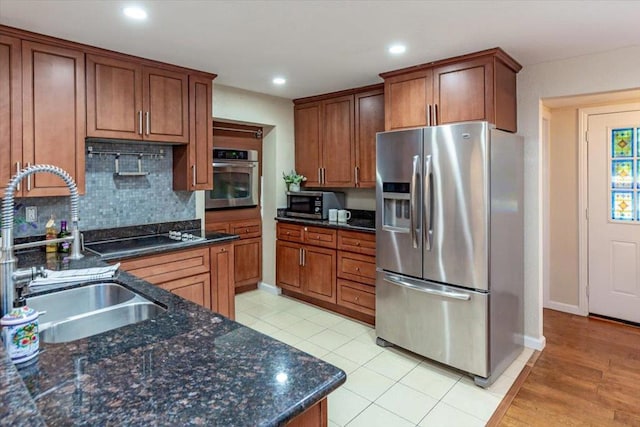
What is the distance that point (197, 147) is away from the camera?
3.39m

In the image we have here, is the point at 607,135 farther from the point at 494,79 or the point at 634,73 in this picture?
the point at 494,79

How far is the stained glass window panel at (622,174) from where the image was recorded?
3654mm

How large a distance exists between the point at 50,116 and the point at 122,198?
33.7 inches

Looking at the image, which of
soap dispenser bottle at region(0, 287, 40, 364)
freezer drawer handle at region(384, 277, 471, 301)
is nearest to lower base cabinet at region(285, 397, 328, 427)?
soap dispenser bottle at region(0, 287, 40, 364)

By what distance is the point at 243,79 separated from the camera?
3.67 metres

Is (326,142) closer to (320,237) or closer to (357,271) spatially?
(320,237)

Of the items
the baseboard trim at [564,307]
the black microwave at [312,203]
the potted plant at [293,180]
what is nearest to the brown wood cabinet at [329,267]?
the black microwave at [312,203]

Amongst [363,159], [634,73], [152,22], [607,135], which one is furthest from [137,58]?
[607,135]

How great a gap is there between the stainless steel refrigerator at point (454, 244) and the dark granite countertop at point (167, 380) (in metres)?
1.89

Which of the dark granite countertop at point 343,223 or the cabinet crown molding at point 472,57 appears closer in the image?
the cabinet crown molding at point 472,57

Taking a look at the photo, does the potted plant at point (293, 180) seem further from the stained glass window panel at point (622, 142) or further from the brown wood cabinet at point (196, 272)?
the stained glass window panel at point (622, 142)

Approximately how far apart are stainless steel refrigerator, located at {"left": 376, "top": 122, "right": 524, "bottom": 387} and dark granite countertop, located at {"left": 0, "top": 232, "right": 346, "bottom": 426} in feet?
6.20

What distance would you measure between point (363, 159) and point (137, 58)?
7.31ft

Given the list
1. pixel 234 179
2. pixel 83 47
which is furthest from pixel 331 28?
pixel 234 179
